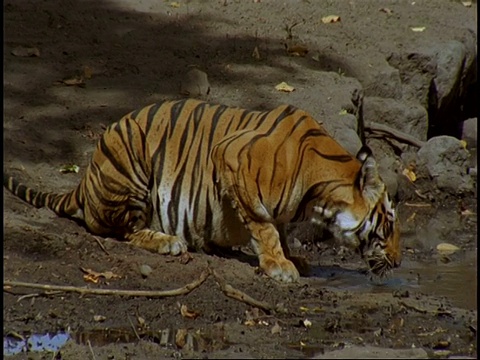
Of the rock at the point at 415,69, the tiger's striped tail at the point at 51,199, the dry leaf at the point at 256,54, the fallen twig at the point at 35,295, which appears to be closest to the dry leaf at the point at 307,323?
the fallen twig at the point at 35,295

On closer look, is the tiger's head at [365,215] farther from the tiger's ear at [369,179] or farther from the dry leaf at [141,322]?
the dry leaf at [141,322]

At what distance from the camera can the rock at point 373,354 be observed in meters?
5.40

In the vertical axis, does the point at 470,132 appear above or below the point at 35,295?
below

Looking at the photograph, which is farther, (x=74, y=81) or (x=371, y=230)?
(x=74, y=81)

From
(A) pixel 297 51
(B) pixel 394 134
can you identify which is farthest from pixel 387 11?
(B) pixel 394 134

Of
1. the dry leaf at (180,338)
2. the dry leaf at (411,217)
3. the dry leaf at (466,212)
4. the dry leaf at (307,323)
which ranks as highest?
the dry leaf at (180,338)

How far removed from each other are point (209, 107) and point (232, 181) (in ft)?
2.66

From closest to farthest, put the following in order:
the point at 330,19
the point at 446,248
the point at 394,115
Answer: the point at 446,248 < the point at 394,115 < the point at 330,19

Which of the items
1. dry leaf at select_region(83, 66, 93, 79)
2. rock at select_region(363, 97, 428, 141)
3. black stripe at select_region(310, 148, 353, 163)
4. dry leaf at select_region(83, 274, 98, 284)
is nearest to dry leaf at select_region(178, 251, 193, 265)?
dry leaf at select_region(83, 274, 98, 284)

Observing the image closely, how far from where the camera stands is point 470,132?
14.5m

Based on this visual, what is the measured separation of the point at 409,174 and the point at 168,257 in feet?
12.9

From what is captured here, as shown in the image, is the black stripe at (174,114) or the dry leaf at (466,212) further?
the dry leaf at (466,212)

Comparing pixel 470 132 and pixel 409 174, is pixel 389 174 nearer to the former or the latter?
pixel 409 174

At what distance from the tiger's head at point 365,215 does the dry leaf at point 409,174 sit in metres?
3.20
